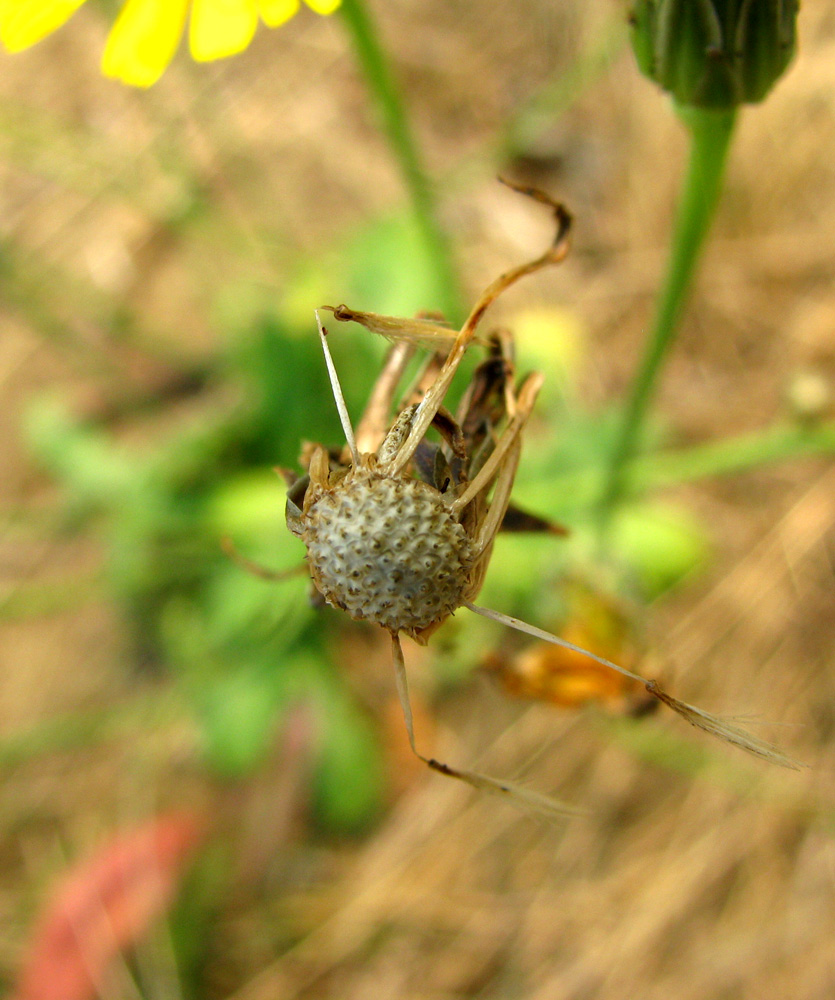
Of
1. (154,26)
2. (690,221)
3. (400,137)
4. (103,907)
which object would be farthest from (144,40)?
(103,907)

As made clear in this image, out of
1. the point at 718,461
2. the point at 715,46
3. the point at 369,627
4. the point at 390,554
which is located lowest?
the point at 369,627

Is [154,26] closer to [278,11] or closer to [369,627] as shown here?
[278,11]

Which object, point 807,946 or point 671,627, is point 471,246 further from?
point 807,946

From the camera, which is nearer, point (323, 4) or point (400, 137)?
point (323, 4)

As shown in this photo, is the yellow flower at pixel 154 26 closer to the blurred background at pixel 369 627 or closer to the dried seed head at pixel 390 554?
the dried seed head at pixel 390 554

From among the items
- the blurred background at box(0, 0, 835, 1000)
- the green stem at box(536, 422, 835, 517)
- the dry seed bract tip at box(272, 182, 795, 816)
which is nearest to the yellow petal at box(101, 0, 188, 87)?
the dry seed bract tip at box(272, 182, 795, 816)

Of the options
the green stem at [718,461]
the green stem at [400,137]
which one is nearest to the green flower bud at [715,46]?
the green stem at [400,137]

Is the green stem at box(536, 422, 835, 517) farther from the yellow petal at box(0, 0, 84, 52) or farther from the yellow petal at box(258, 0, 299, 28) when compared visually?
the yellow petal at box(0, 0, 84, 52)

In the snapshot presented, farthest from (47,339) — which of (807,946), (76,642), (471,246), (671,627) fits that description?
(807,946)
